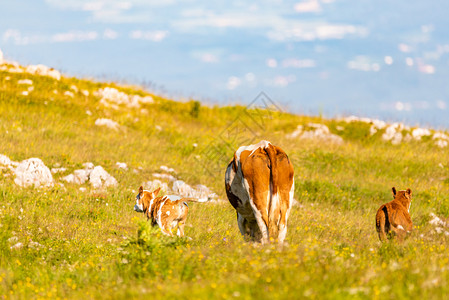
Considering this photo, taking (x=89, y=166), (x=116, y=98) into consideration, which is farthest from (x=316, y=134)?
(x=89, y=166)

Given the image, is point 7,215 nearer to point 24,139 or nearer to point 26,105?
point 24,139

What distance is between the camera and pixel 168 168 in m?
18.5

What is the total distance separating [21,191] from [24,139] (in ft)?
23.0

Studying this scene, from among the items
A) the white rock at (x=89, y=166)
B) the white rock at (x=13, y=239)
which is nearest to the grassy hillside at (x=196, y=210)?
the white rock at (x=13, y=239)

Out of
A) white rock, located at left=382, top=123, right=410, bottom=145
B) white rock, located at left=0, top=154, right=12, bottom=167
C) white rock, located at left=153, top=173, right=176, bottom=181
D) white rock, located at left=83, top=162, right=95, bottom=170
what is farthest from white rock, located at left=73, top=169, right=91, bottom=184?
white rock, located at left=382, top=123, right=410, bottom=145

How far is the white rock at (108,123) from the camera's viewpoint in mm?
24236

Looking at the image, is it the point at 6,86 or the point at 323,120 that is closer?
the point at 6,86

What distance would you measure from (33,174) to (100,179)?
1995 mm

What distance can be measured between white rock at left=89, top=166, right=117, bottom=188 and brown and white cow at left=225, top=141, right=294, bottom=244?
785 cm

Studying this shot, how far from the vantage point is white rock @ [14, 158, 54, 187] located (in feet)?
45.8

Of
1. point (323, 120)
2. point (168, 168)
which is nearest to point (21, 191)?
point (168, 168)

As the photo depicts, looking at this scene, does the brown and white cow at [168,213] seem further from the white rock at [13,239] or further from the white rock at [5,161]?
the white rock at [5,161]

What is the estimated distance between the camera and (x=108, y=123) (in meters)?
24.4

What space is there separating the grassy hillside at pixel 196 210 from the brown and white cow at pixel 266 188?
0.70 meters
